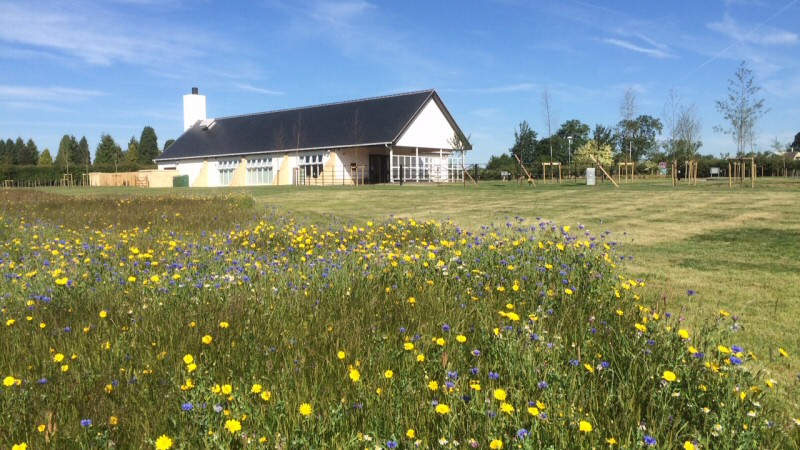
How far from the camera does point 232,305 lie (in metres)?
3.84

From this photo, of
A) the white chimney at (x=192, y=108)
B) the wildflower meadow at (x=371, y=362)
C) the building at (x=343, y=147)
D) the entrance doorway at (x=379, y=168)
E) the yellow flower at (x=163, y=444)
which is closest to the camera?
the yellow flower at (x=163, y=444)

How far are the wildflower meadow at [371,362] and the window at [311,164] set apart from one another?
40.4m

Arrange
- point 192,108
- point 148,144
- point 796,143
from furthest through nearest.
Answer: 1. point 796,143
2. point 148,144
3. point 192,108

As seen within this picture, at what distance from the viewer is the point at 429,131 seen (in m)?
45.0

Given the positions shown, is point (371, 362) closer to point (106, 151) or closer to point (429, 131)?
point (429, 131)

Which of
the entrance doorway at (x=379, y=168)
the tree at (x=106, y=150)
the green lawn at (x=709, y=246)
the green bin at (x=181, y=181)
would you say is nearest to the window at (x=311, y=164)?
the entrance doorway at (x=379, y=168)

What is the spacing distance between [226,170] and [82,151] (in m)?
56.5

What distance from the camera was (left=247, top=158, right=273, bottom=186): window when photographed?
160 feet

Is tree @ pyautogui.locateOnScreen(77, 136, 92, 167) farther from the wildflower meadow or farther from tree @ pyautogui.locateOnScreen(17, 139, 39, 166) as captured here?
the wildflower meadow

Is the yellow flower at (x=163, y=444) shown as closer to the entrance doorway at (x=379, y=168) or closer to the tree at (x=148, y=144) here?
the entrance doorway at (x=379, y=168)

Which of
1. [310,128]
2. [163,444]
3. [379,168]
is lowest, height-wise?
[163,444]

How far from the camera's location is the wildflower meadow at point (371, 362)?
2.28 metres

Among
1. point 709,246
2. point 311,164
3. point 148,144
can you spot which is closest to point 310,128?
point 311,164

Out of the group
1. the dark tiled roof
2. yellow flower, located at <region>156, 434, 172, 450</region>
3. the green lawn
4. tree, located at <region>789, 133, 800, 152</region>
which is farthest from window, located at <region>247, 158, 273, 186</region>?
tree, located at <region>789, 133, 800, 152</region>
